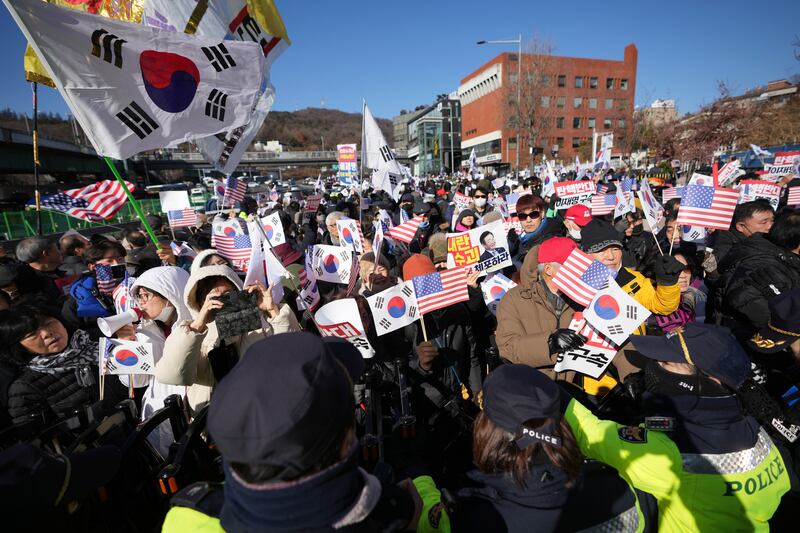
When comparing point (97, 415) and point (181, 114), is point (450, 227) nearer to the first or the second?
point (181, 114)

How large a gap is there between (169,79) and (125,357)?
7.74 ft

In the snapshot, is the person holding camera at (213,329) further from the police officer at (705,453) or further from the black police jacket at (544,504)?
the police officer at (705,453)

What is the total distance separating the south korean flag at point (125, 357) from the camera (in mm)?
2971

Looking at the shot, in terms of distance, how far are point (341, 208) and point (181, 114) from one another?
6032 millimetres

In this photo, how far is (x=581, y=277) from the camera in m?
2.92

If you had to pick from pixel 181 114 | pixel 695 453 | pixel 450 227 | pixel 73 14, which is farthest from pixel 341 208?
pixel 695 453

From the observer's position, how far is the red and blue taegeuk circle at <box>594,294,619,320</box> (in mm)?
2770

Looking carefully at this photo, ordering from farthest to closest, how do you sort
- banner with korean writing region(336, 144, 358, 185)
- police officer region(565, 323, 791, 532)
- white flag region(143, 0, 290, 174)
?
1. banner with korean writing region(336, 144, 358, 185)
2. white flag region(143, 0, 290, 174)
3. police officer region(565, 323, 791, 532)

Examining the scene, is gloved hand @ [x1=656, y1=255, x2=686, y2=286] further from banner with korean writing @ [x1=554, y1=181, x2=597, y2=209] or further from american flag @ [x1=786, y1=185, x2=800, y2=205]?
american flag @ [x1=786, y1=185, x2=800, y2=205]

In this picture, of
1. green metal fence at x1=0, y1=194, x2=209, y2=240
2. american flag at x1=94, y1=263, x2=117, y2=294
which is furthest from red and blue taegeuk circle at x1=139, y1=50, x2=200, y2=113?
green metal fence at x1=0, y1=194, x2=209, y2=240

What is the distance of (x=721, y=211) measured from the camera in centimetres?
423

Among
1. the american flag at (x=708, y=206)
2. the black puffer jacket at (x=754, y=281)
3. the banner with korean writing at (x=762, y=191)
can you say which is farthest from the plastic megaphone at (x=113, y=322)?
the banner with korean writing at (x=762, y=191)

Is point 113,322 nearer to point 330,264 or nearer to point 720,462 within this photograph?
point 330,264

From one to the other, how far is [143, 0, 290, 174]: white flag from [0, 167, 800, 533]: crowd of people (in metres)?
1.34
